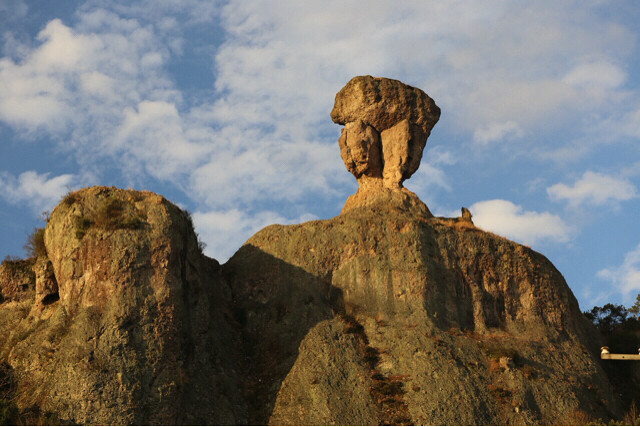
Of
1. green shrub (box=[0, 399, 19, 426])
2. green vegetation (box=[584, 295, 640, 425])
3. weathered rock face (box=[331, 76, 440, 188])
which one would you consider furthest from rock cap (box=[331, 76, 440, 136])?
green shrub (box=[0, 399, 19, 426])

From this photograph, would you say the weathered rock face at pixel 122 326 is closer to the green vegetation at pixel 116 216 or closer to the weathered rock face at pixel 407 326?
the green vegetation at pixel 116 216

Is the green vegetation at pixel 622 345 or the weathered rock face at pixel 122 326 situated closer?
the weathered rock face at pixel 122 326

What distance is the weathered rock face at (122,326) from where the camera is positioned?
38.2 meters

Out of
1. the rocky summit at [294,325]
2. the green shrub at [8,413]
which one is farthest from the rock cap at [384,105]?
the green shrub at [8,413]

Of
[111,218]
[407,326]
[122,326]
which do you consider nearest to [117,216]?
[111,218]

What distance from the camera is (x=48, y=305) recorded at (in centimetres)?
4375

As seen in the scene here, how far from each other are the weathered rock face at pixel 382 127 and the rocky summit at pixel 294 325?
5.00m

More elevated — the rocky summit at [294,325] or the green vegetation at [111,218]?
the green vegetation at [111,218]

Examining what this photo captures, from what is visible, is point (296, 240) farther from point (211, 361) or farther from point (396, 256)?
point (211, 361)

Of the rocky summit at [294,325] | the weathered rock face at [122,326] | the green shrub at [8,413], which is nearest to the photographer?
the green shrub at [8,413]

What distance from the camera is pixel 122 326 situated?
39.6 m

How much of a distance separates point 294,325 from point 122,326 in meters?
11.0

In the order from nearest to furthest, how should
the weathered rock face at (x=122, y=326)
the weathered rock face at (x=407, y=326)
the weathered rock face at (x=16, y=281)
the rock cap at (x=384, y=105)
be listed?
1. the weathered rock face at (x=122, y=326)
2. the weathered rock face at (x=407, y=326)
3. the weathered rock face at (x=16, y=281)
4. the rock cap at (x=384, y=105)

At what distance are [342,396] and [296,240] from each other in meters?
12.3
